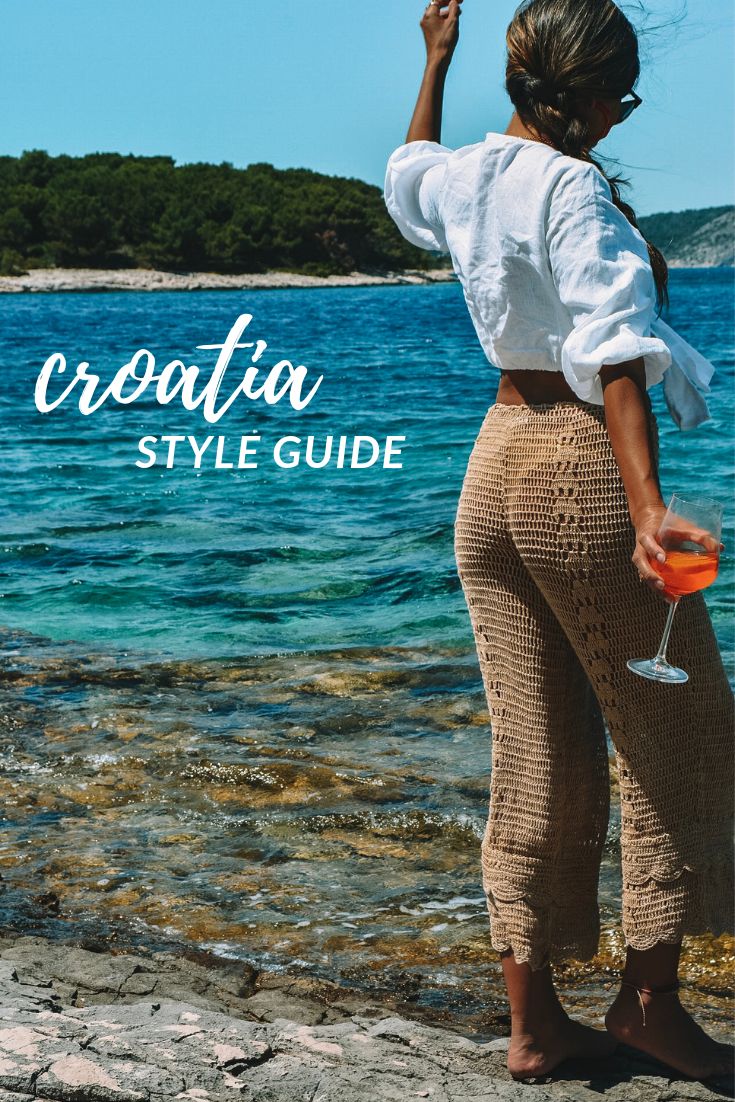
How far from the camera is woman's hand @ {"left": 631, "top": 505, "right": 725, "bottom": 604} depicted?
6.68 feet

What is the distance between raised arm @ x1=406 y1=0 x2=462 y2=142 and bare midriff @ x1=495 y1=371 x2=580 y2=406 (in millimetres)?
608

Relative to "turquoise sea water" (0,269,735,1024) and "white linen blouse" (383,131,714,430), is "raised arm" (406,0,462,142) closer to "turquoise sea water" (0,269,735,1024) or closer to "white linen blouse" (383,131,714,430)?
"white linen blouse" (383,131,714,430)

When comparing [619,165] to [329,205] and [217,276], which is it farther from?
[329,205]

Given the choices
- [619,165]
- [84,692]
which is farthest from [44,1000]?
[84,692]

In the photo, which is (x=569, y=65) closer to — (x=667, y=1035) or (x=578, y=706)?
(x=578, y=706)

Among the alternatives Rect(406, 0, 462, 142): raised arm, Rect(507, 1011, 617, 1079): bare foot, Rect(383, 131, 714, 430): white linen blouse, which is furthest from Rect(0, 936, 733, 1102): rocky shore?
Rect(406, 0, 462, 142): raised arm

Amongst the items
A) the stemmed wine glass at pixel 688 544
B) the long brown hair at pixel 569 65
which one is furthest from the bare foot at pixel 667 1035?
the long brown hair at pixel 569 65

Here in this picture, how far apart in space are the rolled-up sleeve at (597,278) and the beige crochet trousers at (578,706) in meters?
0.16

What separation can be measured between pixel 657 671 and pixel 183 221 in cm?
9364

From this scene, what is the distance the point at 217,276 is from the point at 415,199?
95.4 meters

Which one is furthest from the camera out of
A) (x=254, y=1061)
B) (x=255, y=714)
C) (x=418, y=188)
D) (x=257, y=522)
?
(x=257, y=522)

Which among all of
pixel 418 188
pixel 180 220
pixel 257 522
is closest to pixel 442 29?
pixel 418 188

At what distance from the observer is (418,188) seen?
8.34 ft

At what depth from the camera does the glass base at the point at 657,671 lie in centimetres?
221
